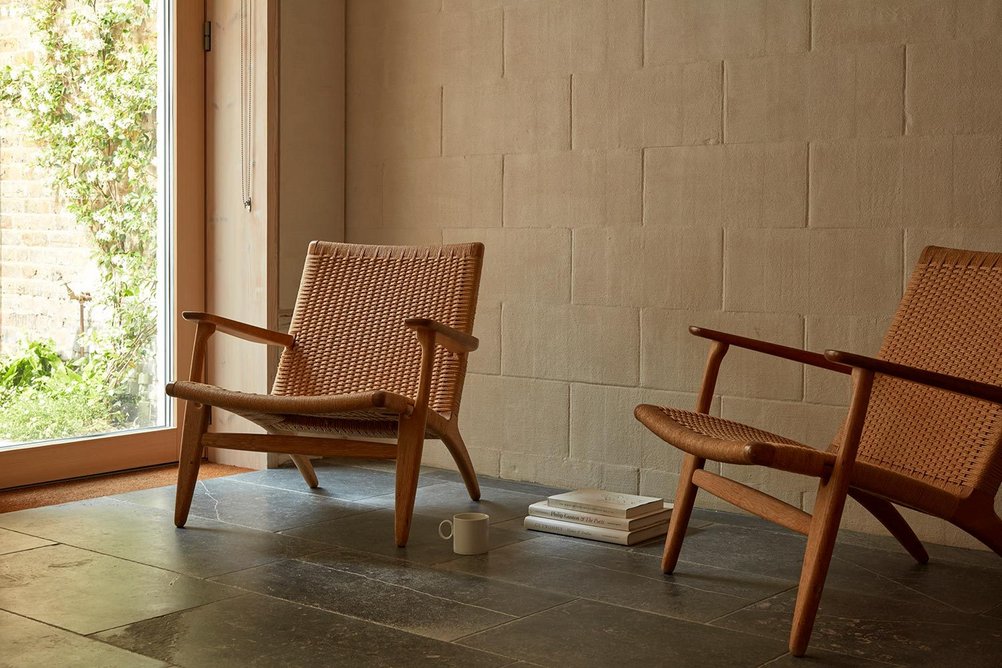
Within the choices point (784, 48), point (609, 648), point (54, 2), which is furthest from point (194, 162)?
point (609, 648)

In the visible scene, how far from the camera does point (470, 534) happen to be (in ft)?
9.54

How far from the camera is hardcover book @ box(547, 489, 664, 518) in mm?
3101

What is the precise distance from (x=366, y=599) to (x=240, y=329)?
112cm

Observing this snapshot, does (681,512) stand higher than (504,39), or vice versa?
(504,39)

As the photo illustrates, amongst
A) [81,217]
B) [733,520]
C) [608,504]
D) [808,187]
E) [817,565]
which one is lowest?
[733,520]

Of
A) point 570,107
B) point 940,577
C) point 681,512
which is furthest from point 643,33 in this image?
point 940,577

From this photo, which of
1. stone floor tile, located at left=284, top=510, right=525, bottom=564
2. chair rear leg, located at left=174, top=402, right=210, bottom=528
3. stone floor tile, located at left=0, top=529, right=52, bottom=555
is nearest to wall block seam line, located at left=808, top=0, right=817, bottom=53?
stone floor tile, located at left=284, top=510, right=525, bottom=564

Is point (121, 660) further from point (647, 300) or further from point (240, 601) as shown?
point (647, 300)

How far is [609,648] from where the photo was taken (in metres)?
2.20

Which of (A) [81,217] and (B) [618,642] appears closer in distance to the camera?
(B) [618,642]

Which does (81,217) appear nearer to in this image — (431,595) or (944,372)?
(431,595)

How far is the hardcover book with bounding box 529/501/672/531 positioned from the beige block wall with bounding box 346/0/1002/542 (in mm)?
445

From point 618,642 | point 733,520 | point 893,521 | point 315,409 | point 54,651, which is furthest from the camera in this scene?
point 733,520

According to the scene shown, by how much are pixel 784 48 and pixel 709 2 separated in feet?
1.00
